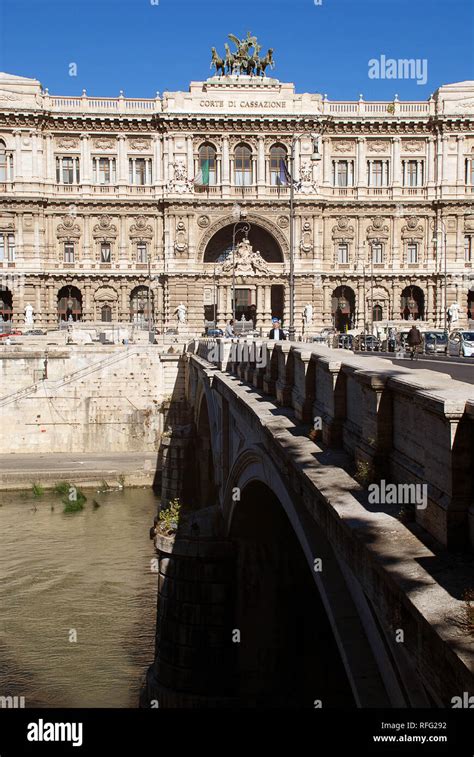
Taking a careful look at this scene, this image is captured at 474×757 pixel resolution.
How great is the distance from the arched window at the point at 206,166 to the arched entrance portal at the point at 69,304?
1266cm

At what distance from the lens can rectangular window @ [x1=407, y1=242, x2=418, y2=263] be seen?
234 ft

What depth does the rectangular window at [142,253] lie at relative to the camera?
69875 millimetres

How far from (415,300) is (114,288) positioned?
23.6 meters

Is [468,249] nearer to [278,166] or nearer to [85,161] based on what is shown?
[278,166]

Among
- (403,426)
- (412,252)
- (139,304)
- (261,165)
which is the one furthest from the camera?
(412,252)

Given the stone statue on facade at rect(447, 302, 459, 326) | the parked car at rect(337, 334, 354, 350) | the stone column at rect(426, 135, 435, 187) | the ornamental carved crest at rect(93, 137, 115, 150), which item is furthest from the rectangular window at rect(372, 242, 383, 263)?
the parked car at rect(337, 334, 354, 350)

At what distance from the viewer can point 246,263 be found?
68.1m

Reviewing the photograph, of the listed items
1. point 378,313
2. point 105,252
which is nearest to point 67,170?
point 105,252

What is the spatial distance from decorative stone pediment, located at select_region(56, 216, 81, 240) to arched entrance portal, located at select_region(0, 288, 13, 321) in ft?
19.6

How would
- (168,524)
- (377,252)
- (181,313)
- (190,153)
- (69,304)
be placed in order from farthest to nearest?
(377,252), (69,304), (190,153), (181,313), (168,524)

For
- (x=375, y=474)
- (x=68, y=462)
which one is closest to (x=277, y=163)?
(x=68, y=462)

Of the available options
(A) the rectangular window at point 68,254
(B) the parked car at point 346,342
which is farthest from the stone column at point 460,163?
(A) the rectangular window at point 68,254

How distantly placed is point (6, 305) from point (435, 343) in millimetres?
39244

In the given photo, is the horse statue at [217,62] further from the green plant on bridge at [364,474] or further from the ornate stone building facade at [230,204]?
the green plant on bridge at [364,474]
